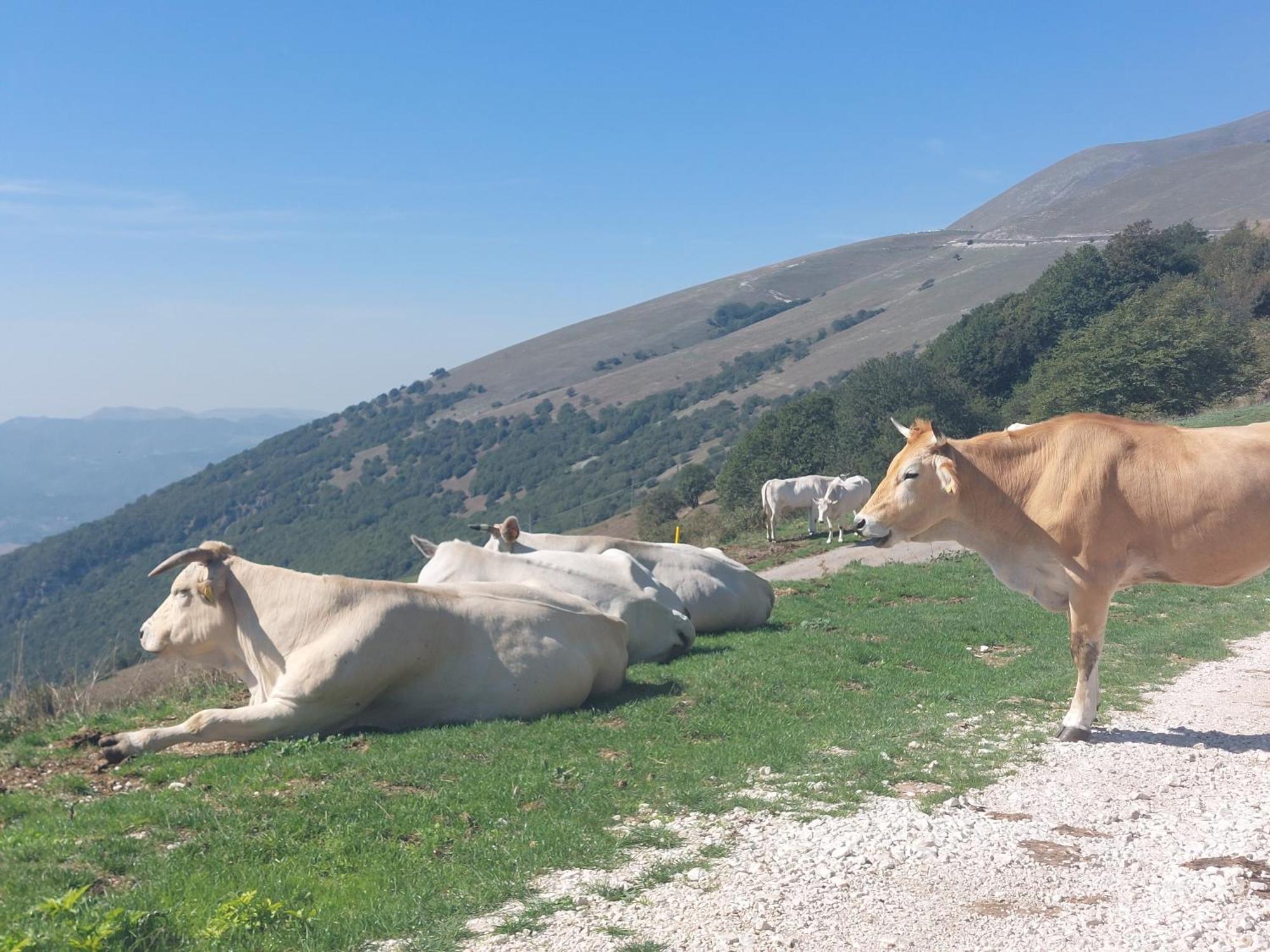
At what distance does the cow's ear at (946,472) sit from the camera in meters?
9.94

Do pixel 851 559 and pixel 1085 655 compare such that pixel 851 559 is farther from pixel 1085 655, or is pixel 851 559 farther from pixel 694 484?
pixel 694 484

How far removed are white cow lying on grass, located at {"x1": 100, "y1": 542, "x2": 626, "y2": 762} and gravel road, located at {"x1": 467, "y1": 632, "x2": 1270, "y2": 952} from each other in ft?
11.1

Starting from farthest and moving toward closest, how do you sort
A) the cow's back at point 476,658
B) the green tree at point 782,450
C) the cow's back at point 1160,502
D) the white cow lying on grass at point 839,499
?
→ 1. the green tree at point 782,450
2. the white cow lying on grass at point 839,499
3. the cow's back at point 476,658
4. the cow's back at point 1160,502

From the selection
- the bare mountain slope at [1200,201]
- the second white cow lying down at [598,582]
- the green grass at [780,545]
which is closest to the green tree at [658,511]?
the green grass at [780,545]

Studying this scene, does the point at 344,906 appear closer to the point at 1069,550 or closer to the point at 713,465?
the point at 1069,550

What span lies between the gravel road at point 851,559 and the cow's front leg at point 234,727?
671 inches

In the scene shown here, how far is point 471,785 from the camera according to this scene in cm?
831

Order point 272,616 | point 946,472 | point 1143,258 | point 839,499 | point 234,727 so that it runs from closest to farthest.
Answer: point 234,727 < point 946,472 < point 272,616 < point 839,499 < point 1143,258

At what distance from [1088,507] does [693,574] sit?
7979 mm

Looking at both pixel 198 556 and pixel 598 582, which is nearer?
pixel 198 556

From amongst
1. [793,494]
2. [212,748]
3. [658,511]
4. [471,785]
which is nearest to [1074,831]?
[471,785]

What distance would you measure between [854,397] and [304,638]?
6960cm

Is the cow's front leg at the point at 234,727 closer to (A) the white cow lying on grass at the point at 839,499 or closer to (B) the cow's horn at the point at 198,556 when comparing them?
(B) the cow's horn at the point at 198,556

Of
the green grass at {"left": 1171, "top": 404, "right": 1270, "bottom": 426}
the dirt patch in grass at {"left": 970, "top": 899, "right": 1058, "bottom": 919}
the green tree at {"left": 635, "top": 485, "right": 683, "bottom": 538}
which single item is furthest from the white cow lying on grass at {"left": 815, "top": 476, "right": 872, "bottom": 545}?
the green tree at {"left": 635, "top": 485, "right": 683, "bottom": 538}
